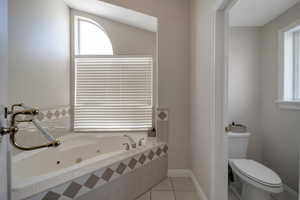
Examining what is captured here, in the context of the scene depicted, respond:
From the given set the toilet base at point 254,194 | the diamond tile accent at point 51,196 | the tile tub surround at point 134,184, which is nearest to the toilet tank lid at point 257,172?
the toilet base at point 254,194

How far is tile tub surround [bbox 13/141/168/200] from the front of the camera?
1.13 m

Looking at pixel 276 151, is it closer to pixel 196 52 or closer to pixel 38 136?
pixel 196 52

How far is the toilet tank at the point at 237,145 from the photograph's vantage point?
7.06ft

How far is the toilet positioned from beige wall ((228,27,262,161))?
38 cm

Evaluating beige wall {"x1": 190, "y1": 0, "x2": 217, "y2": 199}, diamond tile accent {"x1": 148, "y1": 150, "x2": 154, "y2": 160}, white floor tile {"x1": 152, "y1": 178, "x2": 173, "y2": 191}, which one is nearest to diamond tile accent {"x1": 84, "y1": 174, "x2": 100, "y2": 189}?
diamond tile accent {"x1": 148, "y1": 150, "x2": 154, "y2": 160}

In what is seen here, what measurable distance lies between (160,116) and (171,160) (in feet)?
2.07

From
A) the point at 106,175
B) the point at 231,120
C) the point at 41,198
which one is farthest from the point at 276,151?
the point at 41,198

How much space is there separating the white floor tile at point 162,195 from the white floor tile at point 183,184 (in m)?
0.13

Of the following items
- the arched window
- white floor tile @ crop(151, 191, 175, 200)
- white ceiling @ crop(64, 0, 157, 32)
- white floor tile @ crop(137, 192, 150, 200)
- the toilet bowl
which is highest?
white ceiling @ crop(64, 0, 157, 32)

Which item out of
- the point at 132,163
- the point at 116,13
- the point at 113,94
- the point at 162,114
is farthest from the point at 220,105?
the point at 116,13

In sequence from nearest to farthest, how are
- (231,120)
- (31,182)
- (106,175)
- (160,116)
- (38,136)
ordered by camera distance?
(31,182) < (106,175) < (38,136) < (160,116) < (231,120)

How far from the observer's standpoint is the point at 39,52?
1879mm

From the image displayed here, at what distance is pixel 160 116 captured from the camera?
2242mm

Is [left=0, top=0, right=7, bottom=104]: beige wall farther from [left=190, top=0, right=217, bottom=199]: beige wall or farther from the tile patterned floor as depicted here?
the tile patterned floor
